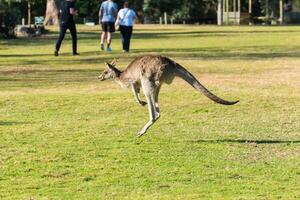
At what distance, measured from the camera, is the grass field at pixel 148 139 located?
8273 mm

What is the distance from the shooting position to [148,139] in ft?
36.8

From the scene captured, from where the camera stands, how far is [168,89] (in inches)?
689

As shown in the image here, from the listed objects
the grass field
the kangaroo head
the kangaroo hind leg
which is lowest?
the grass field

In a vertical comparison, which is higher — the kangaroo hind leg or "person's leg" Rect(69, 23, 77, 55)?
"person's leg" Rect(69, 23, 77, 55)

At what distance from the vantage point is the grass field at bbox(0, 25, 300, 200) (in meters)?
8.27

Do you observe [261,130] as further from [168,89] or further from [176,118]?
[168,89]

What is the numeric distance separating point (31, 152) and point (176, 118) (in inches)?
143

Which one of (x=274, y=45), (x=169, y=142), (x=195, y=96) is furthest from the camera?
(x=274, y=45)

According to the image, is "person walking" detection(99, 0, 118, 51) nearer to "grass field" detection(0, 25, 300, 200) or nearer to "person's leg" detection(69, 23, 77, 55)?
"person's leg" detection(69, 23, 77, 55)

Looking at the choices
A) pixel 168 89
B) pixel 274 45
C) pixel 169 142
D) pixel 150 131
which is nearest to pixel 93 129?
pixel 150 131

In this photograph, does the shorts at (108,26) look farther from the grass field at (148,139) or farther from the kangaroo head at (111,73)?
the kangaroo head at (111,73)

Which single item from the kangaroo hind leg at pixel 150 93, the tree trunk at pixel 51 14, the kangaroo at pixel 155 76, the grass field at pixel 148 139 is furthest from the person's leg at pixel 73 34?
the tree trunk at pixel 51 14

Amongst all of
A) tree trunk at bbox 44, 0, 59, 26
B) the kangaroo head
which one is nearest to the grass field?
the kangaroo head

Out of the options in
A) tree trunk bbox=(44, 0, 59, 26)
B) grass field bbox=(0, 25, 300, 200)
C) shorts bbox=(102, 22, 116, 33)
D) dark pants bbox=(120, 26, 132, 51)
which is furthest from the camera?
tree trunk bbox=(44, 0, 59, 26)
